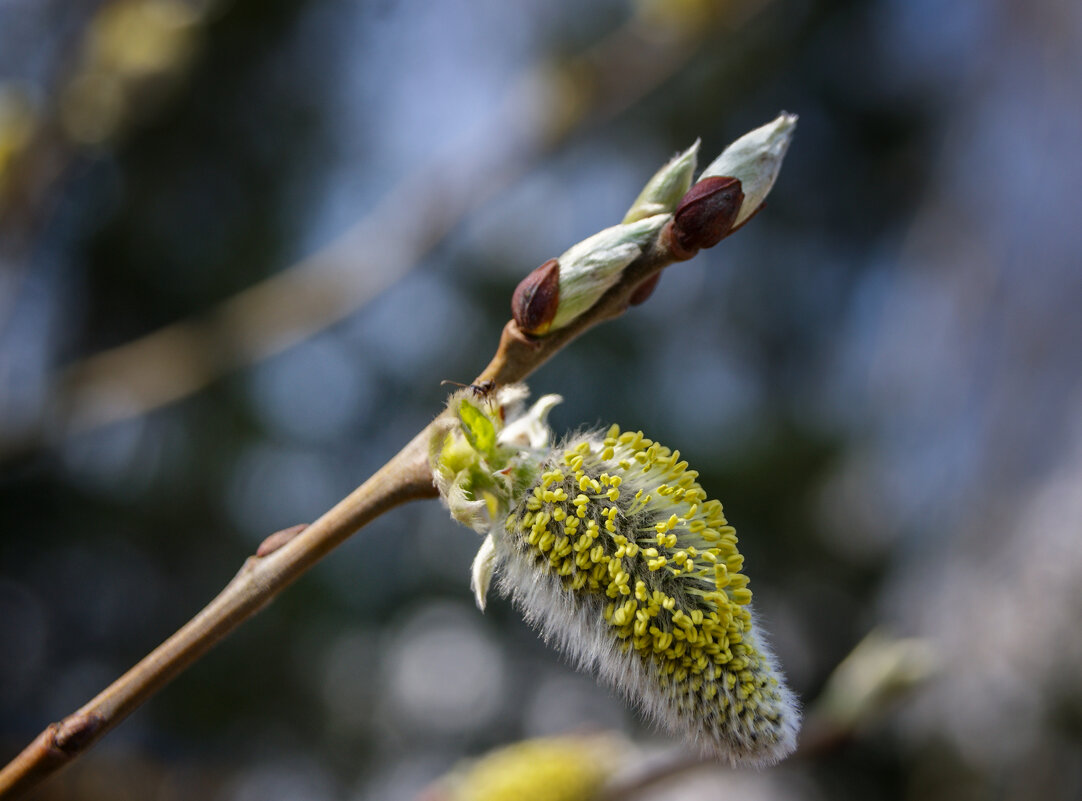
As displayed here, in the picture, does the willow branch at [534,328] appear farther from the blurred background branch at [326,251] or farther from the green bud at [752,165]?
the blurred background branch at [326,251]

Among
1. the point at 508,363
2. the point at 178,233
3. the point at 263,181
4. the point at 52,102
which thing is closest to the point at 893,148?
the point at 263,181

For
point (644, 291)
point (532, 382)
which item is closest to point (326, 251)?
point (644, 291)

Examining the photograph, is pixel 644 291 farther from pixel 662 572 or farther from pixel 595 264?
pixel 662 572

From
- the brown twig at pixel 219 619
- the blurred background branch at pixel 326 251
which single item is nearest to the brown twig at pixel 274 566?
the brown twig at pixel 219 619

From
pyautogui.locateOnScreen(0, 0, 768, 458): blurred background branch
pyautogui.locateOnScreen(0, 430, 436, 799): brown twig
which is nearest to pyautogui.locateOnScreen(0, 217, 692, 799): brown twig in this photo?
pyautogui.locateOnScreen(0, 430, 436, 799): brown twig

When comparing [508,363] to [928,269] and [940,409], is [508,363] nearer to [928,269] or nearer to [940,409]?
[940,409]

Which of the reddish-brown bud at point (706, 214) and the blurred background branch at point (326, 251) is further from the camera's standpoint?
the blurred background branch at point (326, 251)

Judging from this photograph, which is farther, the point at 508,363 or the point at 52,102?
the point at 52,102
